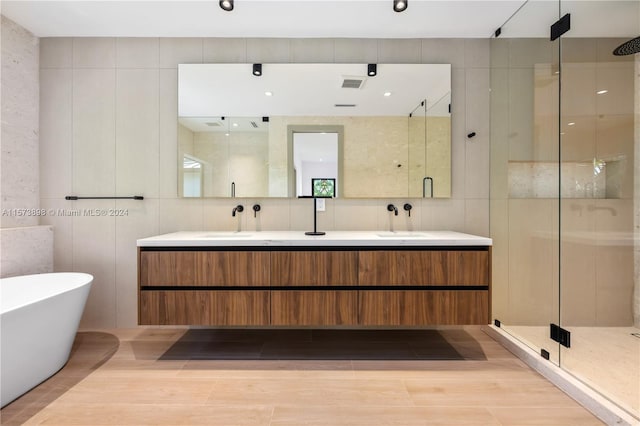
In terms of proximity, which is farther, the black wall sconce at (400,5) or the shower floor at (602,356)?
the black wall sconce at (400,5)

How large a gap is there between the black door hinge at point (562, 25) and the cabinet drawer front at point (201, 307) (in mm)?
2404

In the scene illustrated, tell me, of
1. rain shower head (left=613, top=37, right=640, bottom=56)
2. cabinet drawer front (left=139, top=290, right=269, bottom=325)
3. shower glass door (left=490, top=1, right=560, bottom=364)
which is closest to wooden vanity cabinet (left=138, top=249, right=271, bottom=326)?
cabinet drawer front (left=139, top=290, right=269, bottom=325)

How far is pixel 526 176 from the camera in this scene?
7.11 feet

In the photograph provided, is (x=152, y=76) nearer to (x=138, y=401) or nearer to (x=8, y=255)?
(x=8, y=255)

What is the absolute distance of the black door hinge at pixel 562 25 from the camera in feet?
5.90

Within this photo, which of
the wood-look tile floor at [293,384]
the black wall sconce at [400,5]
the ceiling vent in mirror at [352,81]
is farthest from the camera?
the ceiling vent in mirror at [352,81]

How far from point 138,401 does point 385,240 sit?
1.55m

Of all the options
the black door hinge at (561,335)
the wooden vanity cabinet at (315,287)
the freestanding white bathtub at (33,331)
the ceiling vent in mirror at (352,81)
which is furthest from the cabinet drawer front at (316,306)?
the ceiling vent in mirror at (352,81)

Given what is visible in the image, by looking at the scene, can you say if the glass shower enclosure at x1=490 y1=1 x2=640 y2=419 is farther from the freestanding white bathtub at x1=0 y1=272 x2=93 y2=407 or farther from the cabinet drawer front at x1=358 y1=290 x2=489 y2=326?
the freestanding white bathtub at x1=0 y1=272 x2=93 y2=407

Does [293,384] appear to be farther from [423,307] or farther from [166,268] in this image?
[166,268]

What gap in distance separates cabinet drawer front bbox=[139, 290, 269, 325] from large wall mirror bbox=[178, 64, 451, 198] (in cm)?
86

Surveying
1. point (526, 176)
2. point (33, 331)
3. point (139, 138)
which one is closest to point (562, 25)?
point (526, 176)

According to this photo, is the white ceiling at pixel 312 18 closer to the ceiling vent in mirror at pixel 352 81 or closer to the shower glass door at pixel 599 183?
the shower glass door at pixel 599 183

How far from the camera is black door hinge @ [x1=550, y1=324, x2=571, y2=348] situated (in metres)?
1.83
